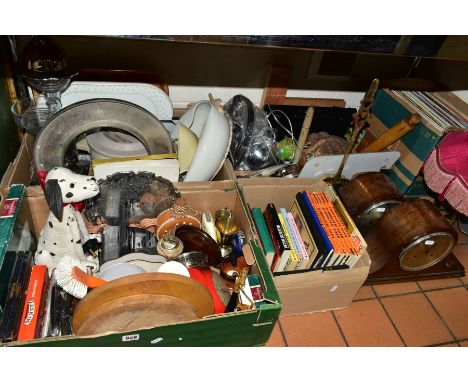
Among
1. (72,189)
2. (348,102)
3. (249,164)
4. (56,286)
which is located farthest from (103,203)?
(348,102)

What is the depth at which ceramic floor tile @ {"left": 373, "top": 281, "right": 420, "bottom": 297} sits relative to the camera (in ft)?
4.71

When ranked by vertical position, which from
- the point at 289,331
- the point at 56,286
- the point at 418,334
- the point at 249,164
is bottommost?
the point at 418,334

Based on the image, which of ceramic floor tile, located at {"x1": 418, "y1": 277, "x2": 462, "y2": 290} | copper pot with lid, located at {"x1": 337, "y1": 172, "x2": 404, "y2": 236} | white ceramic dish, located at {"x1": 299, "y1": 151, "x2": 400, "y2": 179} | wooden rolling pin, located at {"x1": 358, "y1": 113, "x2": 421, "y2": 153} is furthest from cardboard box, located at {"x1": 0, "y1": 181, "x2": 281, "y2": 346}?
ceramic floor tile, located at {"x1": 418, "y1": 277, "x2": 462, "y2": 290}

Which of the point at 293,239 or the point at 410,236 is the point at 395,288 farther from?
the point at 293,239

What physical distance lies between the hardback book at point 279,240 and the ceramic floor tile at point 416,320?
53 cm

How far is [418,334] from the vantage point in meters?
1.31

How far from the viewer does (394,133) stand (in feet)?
4.87

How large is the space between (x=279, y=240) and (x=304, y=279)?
142 mm

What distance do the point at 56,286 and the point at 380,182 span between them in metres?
1.16

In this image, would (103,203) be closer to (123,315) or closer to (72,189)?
(72,189)

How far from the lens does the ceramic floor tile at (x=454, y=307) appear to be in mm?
1352

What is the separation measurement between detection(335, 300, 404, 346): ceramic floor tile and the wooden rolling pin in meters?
0.64

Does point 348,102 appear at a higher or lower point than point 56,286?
higher
